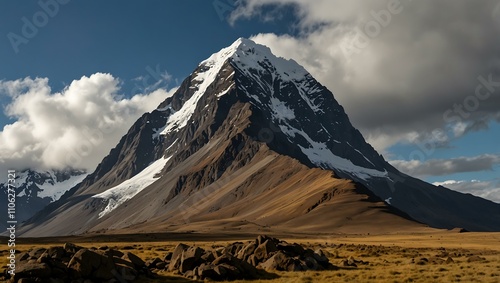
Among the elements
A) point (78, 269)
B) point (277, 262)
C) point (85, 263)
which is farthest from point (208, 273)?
point (78, 269)

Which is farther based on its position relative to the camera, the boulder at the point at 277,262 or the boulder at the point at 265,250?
the boulder at the point at 265,250

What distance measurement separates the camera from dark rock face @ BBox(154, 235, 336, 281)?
4038 cm

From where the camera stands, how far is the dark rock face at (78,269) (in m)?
34.3

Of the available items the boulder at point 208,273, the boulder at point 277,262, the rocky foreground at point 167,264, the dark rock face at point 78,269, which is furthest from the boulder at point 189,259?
the boulder at point 277,262

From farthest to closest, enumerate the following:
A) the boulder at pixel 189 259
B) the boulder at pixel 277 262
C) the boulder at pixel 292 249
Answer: the boulder at pixel 292 249 < the boulder at pixel 277 262 < the boulder at pixel 189 259

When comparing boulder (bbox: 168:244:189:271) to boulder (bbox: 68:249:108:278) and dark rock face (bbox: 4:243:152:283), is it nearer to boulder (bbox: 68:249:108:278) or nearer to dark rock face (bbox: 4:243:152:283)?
dark rock face (bbox: 4:243:152:283)

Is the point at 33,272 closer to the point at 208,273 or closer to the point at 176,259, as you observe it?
the point at 208,273

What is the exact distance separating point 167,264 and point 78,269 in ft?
41.9

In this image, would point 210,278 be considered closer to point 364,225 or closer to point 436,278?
point 436,278

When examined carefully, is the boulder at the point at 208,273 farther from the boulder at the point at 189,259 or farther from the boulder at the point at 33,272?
the boulder at the point at 33,272

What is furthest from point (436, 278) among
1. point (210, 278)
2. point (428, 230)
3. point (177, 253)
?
point (428, 230)

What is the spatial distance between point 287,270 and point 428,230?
465 feet

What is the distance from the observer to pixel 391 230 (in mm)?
176375

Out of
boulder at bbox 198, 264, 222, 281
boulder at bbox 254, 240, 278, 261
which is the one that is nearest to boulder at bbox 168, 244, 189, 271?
boulder at bbox 198, 264, 222, 281
